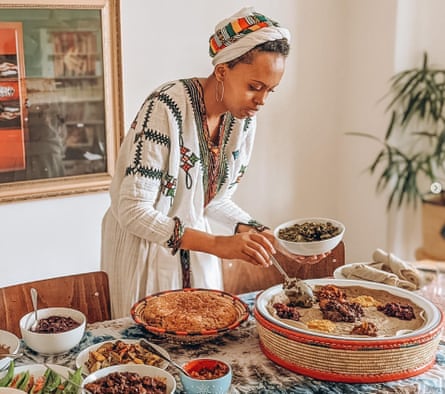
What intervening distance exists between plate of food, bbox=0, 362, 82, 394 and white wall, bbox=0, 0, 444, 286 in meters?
1.57

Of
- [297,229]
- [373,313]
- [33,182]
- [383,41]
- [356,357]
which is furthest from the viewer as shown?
[383,41]

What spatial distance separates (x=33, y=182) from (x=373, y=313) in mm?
1743

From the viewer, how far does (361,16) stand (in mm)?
3586

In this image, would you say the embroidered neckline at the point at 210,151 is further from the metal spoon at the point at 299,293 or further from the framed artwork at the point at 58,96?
the framed artwork at the point at 58,96

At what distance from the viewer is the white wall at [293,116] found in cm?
302

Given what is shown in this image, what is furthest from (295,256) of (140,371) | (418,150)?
(418,150)

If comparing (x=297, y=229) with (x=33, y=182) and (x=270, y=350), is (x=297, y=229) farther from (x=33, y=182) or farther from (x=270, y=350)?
(x=33, y=182)

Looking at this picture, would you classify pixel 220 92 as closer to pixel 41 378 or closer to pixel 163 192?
pixel 163 192

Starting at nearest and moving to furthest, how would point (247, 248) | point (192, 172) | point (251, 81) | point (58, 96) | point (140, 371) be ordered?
point (140, 371), point (247, 248), point (251, 81), point (192, 172), point (58, 96)

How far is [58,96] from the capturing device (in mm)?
2930

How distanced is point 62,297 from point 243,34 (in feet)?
2.80

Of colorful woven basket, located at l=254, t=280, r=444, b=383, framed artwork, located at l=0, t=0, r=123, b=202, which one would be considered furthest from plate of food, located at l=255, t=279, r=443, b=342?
framed artwork, located at l=0, t=0, r=123, b=202

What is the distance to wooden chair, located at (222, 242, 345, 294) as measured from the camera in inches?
86.2

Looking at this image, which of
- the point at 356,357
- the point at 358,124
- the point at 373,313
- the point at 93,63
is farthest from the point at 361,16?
the point at 356,357
